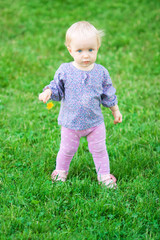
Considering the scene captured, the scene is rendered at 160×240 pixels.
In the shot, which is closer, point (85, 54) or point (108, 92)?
point (85, 54)

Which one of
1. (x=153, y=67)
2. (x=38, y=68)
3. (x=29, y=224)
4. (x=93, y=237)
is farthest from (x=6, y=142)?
(x=153, y=67)

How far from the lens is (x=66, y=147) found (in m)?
3.24

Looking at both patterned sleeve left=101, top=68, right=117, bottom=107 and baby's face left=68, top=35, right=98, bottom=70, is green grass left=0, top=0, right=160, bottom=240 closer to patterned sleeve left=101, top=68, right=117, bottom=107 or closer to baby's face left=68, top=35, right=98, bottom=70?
patterned sleeve left=101, top=68, right=117, bottom=107

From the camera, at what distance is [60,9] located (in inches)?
344

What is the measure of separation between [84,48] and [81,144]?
1502mm

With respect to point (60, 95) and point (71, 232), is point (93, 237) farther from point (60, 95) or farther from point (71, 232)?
point (60, 95)

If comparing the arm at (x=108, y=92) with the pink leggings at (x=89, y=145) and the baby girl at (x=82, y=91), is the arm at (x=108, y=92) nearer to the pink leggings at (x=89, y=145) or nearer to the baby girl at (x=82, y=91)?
the baby girl at (x=82, y=91)

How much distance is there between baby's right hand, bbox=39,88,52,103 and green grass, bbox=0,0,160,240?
886 millimetres

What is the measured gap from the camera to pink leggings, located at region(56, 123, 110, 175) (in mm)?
3172

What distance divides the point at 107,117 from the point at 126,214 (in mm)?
1941

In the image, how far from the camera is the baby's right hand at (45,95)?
283 cm

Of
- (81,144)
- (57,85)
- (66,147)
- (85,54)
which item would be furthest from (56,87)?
(81,144)

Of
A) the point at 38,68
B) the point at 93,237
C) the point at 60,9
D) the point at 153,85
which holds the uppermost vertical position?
the point at 60,9

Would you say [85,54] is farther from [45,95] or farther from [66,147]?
[66,147]
